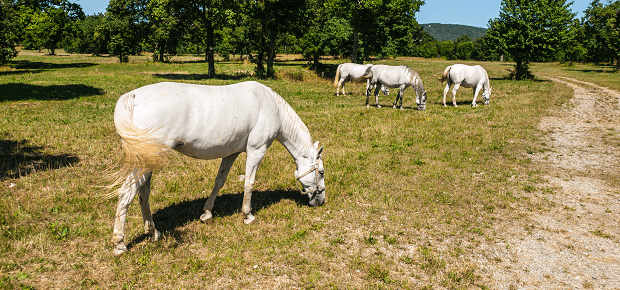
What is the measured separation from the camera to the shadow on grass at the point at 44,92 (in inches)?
698

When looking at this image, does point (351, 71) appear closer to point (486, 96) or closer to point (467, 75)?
point (467, 75)

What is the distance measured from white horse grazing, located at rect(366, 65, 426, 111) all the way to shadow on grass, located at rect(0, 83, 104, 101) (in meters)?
16.6

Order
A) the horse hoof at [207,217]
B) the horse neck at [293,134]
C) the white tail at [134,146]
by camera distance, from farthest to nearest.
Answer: the horse neck at [293,134] < the horse hoof at [207,217] < the white tail at [134,146]

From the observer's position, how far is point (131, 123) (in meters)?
4.70

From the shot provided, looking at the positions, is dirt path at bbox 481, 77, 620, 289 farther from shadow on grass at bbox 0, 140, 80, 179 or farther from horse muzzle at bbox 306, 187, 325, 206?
shadow on grass at bbox 0, 140, 80, 179

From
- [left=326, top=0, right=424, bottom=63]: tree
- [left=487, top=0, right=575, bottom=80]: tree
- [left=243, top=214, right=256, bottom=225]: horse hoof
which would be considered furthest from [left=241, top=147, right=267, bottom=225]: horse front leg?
[left=487, top=0, right=575, bottom=80]: tree

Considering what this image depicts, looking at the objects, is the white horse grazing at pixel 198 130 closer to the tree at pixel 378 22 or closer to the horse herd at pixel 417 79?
the horse herd at pixel 417 79

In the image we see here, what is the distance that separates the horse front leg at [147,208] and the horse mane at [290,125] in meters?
2.59

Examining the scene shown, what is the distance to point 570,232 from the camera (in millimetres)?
6621

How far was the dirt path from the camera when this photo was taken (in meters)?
5.19

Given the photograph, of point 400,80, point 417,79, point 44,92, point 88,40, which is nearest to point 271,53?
point 400,80

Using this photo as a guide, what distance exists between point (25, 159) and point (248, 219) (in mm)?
6853

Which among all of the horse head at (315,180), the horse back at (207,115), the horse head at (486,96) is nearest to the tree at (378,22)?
the horse head at (486,96)

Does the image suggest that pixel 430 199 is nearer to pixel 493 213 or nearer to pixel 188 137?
pixel 493 213
